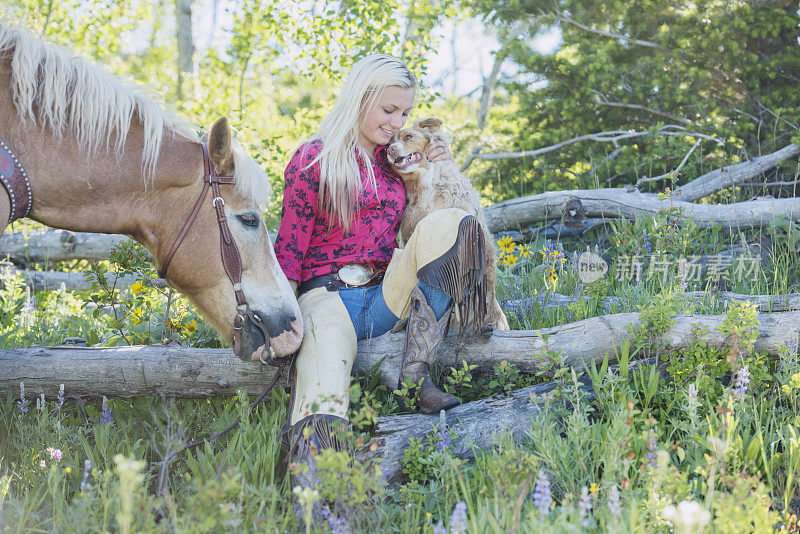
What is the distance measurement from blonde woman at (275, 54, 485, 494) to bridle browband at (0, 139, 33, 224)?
3.82 ft

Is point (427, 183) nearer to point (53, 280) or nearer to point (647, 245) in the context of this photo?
point (647, 245)

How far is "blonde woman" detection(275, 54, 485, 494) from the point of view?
2977 mm

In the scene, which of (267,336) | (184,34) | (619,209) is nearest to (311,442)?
(267,336)

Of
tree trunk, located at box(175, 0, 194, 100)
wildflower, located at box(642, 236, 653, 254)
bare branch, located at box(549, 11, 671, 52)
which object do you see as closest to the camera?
wildflower, located at box(642, 236, 653, 254)

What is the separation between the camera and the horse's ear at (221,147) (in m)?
2.71

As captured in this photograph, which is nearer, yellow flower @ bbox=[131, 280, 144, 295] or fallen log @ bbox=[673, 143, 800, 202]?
yellow flower @ bbox=[131, 280, 144, 295]

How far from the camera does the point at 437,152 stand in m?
3.64

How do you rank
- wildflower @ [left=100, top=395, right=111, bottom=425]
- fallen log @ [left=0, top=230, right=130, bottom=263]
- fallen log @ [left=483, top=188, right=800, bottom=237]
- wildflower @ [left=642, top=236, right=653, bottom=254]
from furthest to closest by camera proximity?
fallen log @ [left=0, top=230, right=130, bottom=263], fallen log @ [left=483, top=188, right=800, bottom=237], wildflower @ [left=642, top=236, right=653, bottom=254], wildflower @ [left=100, top=395, right=111, bottom=425]

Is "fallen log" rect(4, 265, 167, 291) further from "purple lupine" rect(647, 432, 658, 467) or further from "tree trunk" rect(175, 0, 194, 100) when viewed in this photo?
"tree trunk" rect(175, 0, 194, 100)

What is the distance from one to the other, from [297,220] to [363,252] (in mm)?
388

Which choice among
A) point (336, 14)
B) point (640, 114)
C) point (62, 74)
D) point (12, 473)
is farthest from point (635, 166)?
point (12, 473)

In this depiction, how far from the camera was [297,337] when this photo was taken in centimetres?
289

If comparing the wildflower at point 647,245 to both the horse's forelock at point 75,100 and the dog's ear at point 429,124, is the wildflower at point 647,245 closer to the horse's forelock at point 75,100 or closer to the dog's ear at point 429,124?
the dog's ear at point 429,124

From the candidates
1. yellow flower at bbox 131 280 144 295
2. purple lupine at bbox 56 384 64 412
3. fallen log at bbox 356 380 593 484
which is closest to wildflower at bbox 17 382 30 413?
purple lupine at bbox 56 384 64 412
